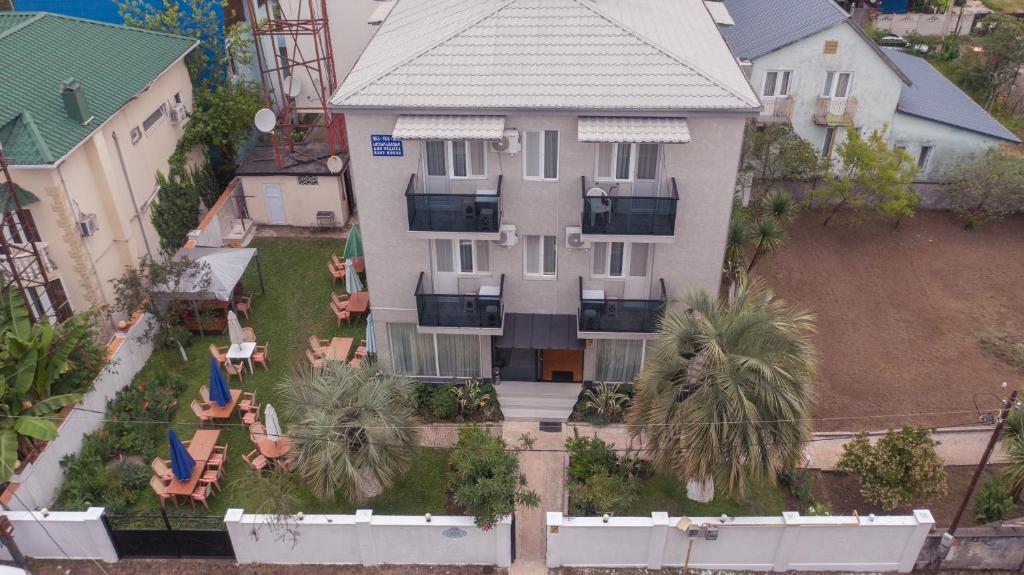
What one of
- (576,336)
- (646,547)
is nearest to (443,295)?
(576,336)

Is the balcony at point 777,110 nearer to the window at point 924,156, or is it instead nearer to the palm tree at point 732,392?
the window at point 924,156

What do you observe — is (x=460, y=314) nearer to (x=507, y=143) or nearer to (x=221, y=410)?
(x=507, y=143)

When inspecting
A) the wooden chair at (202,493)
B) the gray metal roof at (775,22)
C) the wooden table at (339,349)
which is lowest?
the wooden chair at (202,493)

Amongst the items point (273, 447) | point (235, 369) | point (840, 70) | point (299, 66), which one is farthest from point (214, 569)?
point (840, 70)

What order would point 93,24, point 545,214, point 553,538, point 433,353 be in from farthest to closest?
A: 1. point 93,24
2. point 433,353
3. point 545,214
4. point 553,538

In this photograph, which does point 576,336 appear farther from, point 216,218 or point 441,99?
point 216,218

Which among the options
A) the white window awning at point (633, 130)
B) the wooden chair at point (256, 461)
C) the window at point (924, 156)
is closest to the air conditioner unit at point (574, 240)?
the white window awning at point (633, 130)
